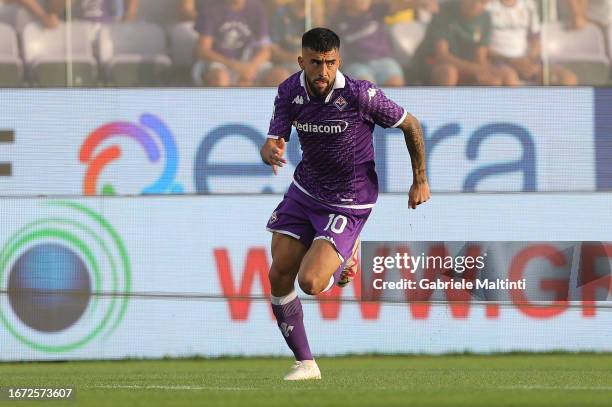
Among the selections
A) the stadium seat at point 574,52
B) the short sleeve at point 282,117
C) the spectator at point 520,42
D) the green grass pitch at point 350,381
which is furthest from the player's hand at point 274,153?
the stadium seat at point 574,52

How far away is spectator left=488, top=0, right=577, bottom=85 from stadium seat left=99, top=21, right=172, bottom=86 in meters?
3.97

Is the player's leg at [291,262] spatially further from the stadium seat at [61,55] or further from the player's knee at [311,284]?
the stadium seat at [61,55]

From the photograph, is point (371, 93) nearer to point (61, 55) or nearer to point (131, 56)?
point (131, 56)

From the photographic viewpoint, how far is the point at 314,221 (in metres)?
8.73

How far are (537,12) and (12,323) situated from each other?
7202 millimetres

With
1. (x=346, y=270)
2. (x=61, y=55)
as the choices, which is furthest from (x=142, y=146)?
(x=346, y=270)

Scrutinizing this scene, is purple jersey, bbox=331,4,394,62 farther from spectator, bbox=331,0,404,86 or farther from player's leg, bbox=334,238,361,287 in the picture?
player's leg, bbox=334,238,361,287

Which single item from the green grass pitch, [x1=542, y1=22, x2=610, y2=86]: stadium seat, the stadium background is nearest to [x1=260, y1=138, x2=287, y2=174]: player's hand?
the green grass pitch

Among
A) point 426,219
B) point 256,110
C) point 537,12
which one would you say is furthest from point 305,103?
point 537,12

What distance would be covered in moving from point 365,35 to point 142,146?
2963mm

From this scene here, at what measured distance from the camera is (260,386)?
8320 millimetres

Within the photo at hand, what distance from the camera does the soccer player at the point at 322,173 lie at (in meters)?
8.40

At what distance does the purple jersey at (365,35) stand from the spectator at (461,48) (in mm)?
461

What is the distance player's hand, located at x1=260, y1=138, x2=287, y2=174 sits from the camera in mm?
8047
